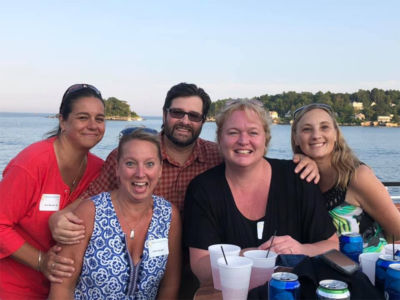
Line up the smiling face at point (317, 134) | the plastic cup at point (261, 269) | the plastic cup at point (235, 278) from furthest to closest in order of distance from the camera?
the smiling face at point (317, 134) < the plastic cup at point (261, 269) < the plastic cup at point (235, 278)

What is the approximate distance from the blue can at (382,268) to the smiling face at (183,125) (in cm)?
198

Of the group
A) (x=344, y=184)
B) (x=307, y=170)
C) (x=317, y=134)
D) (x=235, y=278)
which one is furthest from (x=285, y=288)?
(x=317, y=134)

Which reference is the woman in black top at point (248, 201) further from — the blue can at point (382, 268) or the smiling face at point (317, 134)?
the blue can at point (382, 268)

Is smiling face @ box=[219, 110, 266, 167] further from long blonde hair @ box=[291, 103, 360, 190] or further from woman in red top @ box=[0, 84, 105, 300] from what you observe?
woman in red top @ box=[0, 84, 105, 300]

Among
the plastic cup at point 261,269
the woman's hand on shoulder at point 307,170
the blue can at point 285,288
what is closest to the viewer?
the blue can at point 285,288

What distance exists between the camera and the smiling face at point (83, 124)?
3.07 meters

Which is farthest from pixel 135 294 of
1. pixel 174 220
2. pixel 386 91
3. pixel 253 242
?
pixel 386 91

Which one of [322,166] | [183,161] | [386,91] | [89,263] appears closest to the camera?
[89,263]

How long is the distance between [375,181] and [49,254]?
7.24 ft

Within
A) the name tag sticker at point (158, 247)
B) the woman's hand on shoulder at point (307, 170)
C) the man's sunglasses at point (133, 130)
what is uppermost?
the man's sunglasses at point (133, 130)

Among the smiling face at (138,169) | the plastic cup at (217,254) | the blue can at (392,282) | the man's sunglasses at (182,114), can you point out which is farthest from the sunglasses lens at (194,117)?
the blue can at (392,282)

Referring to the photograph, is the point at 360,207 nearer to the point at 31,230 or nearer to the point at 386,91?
the point at 31,230

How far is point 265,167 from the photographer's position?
9.03ft

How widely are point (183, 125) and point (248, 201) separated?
104cm
